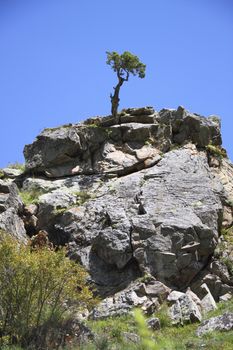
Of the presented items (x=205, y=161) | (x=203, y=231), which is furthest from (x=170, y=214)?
(x=205, y=161)

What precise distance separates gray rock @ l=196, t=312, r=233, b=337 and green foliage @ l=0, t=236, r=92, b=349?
512cm

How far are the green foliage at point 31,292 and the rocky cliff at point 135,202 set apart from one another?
140 inches

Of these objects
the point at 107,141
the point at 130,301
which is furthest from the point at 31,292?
the point at 107,141

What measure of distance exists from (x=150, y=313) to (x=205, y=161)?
13.0 meters

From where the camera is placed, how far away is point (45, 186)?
1145 inches

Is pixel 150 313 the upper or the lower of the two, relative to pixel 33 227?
lower

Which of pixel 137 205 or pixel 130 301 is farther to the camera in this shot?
pixel 137 205

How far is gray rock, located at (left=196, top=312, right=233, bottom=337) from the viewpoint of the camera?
1658cm

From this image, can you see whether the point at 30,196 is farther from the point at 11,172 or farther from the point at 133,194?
the point at 133,194

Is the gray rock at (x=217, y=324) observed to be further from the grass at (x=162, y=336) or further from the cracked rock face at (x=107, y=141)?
the cracked rock face at (x=107, y=141)

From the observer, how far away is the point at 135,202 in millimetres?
25609

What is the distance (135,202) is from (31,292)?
10.9 metres

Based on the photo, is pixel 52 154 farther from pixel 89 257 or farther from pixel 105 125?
pixel 89 257

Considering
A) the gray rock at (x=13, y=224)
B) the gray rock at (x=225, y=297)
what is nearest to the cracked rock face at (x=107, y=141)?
the gray rock at (x=13, y=224)
